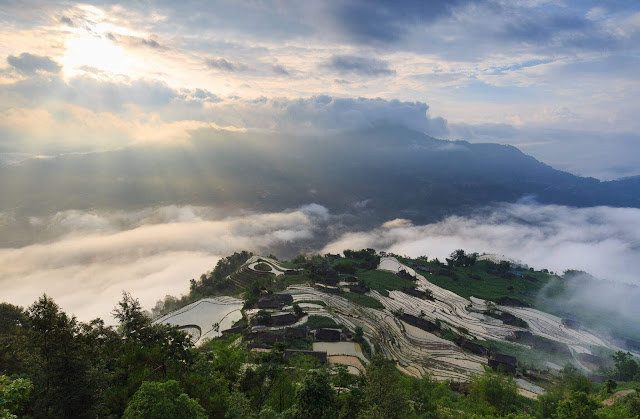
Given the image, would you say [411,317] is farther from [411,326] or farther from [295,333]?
[295,333]

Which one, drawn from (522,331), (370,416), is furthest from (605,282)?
(370,416)

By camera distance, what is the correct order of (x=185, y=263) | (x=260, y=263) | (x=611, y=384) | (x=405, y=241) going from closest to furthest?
(x=611, y=384) < (x=260, y=263) < (x=185, y=263) < (x=405, y=241)

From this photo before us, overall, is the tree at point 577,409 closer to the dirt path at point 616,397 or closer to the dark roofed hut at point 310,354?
the dirt path at point 616,397

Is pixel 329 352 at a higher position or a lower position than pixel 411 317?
higher

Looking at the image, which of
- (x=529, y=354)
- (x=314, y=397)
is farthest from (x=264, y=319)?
(x=529, y=354)

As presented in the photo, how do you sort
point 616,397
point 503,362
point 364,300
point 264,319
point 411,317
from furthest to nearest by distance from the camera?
point 364,300
point 411,317
point 264,319
point 503,362
point 616,397

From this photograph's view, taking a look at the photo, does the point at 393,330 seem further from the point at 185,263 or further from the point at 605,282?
the point at 185,263
